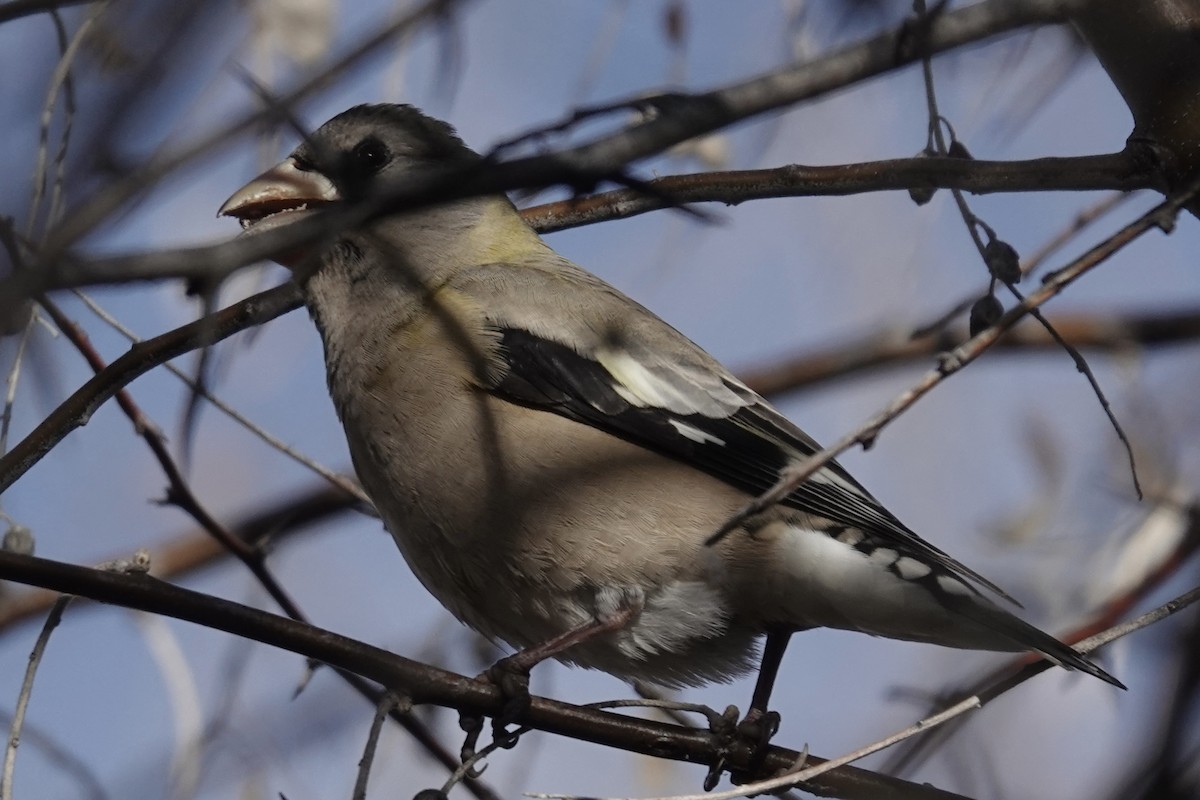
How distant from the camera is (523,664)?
12.7 ft

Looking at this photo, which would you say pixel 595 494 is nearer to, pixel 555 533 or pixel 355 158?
pixel 555 533

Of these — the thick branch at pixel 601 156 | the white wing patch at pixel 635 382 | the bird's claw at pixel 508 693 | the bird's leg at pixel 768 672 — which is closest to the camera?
the thick branch at pixel 601 156

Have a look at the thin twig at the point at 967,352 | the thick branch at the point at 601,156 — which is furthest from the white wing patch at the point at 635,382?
the thick branch at the point at 601,156


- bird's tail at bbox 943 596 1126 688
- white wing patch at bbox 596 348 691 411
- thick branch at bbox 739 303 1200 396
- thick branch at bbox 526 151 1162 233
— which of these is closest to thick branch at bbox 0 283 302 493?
thick branch at bbox 526 151 1162 233

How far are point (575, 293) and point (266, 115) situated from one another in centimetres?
300

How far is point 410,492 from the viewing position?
4.17 metres

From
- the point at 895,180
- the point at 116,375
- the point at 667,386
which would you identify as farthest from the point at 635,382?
the point at 895,180

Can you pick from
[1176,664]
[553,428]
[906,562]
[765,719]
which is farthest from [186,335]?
[1176,664]

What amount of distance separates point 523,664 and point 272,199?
191 centimetres

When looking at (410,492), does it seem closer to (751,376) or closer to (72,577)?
(72,577)

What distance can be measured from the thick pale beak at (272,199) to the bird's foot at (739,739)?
87.4 inches

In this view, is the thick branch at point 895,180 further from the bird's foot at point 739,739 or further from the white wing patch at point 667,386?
the bird's foot at point 739,739

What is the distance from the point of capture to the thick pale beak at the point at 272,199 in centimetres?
454

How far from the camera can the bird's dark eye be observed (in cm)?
510
